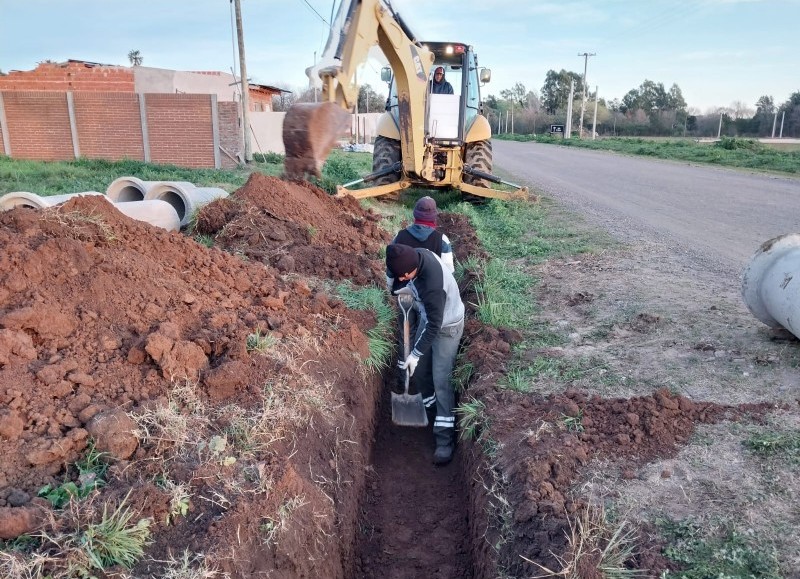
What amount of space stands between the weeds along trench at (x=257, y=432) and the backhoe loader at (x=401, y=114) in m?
1.50

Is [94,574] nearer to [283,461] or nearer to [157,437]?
[157,437]

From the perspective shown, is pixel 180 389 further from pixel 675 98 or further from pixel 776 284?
pixel 675 98

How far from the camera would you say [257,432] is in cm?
343

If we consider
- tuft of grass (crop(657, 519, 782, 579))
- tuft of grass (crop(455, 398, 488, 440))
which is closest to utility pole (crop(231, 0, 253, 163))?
tuft of grass (crop(455, 398, 488, 440))

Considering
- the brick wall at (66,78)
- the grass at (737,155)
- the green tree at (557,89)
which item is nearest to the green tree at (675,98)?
the green tree at (557,89)

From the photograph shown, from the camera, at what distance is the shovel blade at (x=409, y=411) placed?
5188 millimetres

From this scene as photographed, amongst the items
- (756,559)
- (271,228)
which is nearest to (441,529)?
(756,559)

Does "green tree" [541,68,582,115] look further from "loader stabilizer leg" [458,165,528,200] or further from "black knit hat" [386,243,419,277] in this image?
"black knit hat" [386,243,419,277]

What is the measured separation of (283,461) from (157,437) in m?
0.68

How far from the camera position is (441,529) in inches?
165

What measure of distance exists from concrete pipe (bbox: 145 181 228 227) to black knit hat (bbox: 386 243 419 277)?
15.8ft

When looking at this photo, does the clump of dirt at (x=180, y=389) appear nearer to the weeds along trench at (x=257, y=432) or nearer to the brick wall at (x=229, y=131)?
the weeds along trench at (x=257, y=432)

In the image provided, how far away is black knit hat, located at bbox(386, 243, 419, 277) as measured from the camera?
4.27 m

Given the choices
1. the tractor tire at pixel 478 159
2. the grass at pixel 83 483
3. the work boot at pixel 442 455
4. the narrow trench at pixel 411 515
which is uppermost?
the tractor tire at pixel 478 159
